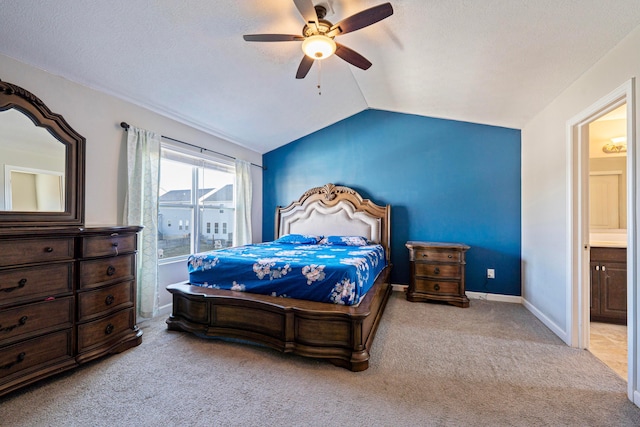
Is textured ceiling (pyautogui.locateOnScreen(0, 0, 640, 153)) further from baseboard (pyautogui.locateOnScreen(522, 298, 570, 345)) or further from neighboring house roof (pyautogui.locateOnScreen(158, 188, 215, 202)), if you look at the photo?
baseboard (pyautogui.locateOnScreen(522, 298, 570, 345))

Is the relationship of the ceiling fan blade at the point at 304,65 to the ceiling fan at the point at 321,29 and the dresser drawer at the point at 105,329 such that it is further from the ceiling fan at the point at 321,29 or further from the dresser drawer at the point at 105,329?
the dresser drawer at the point at 105,329

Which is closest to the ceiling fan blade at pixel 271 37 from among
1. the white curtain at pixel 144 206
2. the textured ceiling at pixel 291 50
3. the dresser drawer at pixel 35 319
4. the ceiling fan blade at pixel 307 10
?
the ceiling fan blade at pixel 307 10

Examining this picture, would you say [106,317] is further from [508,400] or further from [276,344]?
[508,400]

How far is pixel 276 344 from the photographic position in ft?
7.55

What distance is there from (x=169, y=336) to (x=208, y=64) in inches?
106

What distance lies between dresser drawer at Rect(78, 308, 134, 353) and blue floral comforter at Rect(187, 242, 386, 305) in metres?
0.64

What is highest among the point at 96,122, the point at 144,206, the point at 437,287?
the point at 96,122

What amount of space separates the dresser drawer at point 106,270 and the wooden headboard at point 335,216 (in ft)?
8.79

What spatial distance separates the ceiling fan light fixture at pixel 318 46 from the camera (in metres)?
2.01

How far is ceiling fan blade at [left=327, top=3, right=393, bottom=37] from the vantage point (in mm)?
1767

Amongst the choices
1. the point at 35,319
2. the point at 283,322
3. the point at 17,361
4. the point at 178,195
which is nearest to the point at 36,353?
the point at 17,361

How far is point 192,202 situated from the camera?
384cm

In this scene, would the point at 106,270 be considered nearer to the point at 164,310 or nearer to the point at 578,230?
the point at 164,310

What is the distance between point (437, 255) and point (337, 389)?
2489mm
